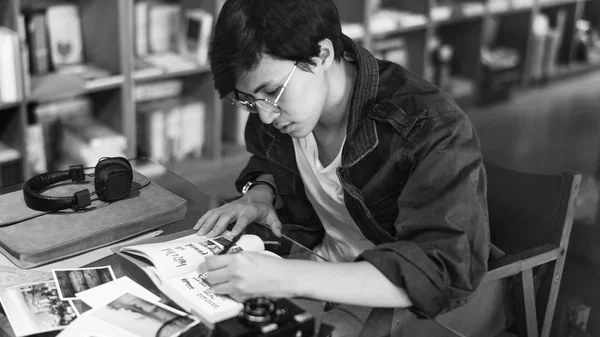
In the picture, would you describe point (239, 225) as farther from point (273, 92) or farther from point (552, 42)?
point (552, 42)

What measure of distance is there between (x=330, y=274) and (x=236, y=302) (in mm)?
157

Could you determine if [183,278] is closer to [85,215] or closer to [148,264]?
[148,264]

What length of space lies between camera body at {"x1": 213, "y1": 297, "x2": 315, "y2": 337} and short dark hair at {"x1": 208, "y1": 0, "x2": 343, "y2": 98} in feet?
1.40

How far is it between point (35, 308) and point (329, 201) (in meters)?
0.69

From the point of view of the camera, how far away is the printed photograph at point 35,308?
1.04m

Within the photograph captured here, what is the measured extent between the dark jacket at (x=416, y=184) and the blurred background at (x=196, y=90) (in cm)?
59

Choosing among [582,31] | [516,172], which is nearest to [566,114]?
[582,31]

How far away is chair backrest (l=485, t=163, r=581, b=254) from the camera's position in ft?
4.77

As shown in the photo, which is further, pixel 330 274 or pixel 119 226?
pixel 119 226

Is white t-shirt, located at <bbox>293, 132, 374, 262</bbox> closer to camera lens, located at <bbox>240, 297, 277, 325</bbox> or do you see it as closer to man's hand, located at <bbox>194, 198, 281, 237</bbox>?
man's hand, located at <bbox>194, 198, 281, 237</bbox>

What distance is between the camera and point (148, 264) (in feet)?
3.96

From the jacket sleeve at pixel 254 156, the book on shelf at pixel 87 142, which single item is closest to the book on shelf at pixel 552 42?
the book on shelf at pixel 87 142

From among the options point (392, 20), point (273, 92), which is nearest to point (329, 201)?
point (273, 92)

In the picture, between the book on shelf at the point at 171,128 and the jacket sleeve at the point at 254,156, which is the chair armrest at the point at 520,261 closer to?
the jacket sleeve at the point at 254,156
